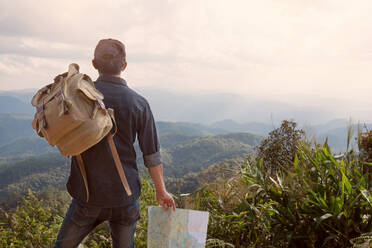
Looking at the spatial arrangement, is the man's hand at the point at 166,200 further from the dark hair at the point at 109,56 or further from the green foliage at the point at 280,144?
the green foliage at the point at 280,144

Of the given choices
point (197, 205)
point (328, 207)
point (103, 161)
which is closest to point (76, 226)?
point (103, 161)

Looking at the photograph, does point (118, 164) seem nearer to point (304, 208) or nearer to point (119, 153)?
point (119, 153)

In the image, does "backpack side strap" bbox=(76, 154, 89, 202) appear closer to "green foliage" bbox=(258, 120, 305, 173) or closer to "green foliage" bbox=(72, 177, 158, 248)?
"green foliage" bbox=(72, 177, 158, 248)

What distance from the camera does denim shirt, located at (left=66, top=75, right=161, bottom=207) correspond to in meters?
1.61

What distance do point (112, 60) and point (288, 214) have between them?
1.70 metres

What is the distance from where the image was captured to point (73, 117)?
4.50 feet

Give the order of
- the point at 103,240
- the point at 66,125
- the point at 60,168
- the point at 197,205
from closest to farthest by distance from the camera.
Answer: the point at 66,125
the point at 197,205
the point at 103,240
the point at 60,168

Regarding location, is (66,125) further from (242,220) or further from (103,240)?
(103,240)

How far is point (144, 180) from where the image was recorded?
10.7 ft

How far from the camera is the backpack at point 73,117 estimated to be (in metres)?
1.38

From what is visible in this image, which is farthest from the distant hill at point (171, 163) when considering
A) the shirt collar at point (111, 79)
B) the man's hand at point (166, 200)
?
the shirt collar at point (111, 79)

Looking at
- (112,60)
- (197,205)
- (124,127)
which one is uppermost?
(112,60)

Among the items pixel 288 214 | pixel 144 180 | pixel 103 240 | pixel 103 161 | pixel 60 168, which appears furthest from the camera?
pixel 60 168

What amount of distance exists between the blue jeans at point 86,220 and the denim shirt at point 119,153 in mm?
48
